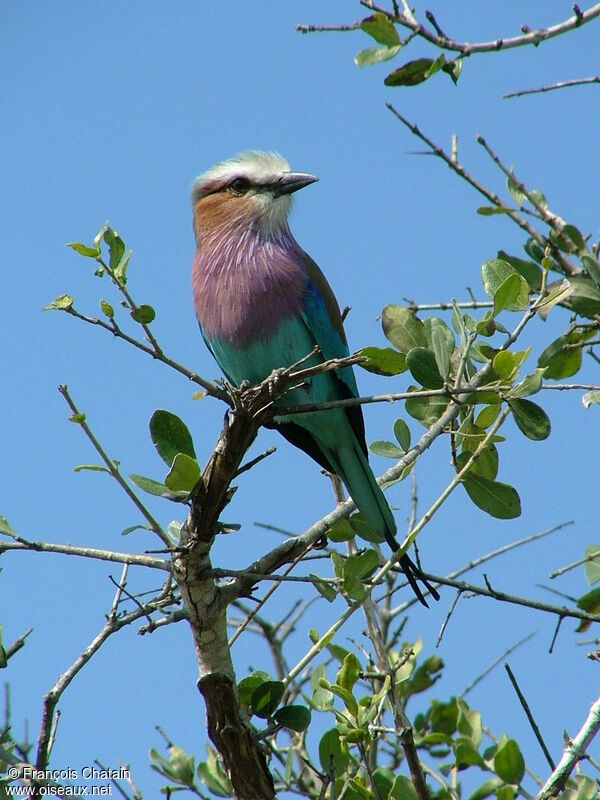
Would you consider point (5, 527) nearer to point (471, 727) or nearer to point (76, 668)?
point (76, 668)

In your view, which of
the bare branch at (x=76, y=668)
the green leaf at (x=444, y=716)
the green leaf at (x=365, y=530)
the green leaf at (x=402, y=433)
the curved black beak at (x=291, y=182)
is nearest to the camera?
the bare branch at (x=76, y=668)

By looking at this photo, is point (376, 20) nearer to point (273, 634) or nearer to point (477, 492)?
point (477, 492)

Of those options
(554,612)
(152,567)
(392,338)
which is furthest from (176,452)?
(554,612)

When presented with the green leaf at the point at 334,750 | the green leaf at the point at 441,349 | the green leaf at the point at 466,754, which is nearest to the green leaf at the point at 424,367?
the green leaf at the point at 441,349

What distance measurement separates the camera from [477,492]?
10.6 ft

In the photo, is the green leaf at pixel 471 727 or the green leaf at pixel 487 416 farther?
the green leaf at pixel 471 727

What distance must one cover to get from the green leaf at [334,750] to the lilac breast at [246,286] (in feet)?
5.86

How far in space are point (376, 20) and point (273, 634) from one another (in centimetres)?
276

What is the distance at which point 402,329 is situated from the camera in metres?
3.30

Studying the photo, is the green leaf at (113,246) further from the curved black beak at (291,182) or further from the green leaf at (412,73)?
the curved black beak at (291,182)

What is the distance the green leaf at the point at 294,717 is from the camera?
10.1 feet

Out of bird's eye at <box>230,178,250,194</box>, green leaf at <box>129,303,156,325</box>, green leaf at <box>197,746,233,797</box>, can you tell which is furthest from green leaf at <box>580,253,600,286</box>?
bird's eye at <box>230,178,250,194</box>

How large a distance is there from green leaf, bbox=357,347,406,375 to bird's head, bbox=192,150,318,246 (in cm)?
177

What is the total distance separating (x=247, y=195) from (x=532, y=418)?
2.44m
